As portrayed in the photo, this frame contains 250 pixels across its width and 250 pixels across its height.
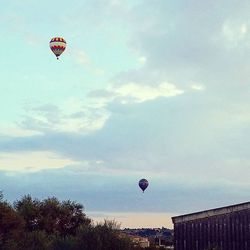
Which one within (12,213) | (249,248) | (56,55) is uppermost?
(56,55)

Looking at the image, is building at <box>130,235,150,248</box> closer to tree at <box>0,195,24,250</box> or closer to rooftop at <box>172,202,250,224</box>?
rooftop at <box>172,202,250,224</box>

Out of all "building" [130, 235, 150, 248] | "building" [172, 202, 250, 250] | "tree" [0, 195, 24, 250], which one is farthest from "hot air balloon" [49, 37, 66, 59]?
"building" [172, 202, 250, 250]

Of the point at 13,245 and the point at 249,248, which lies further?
the point at 13,245

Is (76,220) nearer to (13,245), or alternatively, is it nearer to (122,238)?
(13,245)

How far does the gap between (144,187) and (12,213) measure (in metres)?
21.4

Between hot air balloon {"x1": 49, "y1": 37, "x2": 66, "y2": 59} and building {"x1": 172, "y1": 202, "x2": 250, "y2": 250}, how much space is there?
3745cm

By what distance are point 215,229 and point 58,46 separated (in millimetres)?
40893

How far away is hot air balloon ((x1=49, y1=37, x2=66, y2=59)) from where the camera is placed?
8300 cm

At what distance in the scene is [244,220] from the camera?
166 feet

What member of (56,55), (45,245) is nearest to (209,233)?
(45,245)

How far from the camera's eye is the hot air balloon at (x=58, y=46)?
272ft

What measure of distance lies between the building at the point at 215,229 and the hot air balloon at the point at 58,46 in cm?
3745

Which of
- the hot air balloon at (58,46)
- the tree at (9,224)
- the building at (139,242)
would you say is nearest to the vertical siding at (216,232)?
the building at (139,242)

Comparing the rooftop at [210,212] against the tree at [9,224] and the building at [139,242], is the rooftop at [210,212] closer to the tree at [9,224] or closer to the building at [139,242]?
the building at [139,242]
